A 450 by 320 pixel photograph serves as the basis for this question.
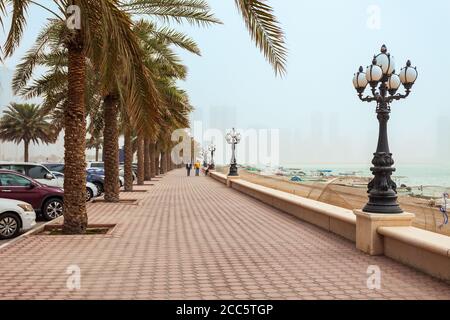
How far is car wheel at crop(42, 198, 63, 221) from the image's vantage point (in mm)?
14637

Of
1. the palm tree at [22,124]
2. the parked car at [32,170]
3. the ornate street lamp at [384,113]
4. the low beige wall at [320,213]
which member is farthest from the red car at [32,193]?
the palm tree at [22,124]

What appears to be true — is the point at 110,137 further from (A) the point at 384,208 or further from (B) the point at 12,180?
(A) the point at 384,208

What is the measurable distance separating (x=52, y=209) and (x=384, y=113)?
10.0m

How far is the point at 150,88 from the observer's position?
10.2 m

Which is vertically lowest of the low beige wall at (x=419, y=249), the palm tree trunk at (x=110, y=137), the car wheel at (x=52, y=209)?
the car wheel at (x=52, y=209)

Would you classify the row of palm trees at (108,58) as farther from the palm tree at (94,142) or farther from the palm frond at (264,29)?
the palm tree at (94,142)

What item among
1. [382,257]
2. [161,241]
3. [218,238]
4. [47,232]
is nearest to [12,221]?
[47,232]

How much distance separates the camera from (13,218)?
37.3 feet

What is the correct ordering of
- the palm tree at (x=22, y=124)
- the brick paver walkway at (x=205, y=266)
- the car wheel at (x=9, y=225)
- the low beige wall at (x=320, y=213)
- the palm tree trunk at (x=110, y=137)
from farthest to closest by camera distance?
the palm tree at (x=22, y=124)
the palm tree trunk at (x=110, y=137)
the car wheel at (x=9, y=225)
the low beige wall at (x=320, y=213)
the brick paver walkway at (x=205, y=266)

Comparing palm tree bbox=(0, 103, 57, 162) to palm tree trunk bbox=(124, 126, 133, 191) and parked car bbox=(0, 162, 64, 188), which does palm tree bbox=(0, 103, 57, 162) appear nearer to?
palm tree trunk bbox=(124, 126, 133, 191)

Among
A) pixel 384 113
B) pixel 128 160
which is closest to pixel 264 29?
pixel 384 113

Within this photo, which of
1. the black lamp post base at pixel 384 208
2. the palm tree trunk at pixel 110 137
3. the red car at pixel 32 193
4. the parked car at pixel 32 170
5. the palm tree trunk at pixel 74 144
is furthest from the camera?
the palm tree trunk at pixel 110 137

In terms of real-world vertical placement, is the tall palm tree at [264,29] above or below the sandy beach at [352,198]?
above

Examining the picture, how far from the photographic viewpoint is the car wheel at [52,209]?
1464 centimetres
